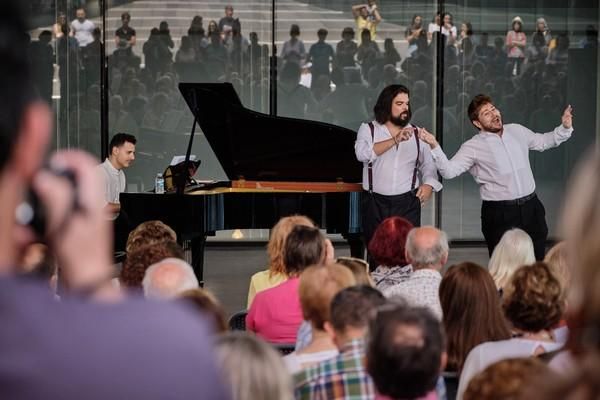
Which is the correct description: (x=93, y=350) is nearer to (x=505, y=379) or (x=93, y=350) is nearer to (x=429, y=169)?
(x=505, y=379)

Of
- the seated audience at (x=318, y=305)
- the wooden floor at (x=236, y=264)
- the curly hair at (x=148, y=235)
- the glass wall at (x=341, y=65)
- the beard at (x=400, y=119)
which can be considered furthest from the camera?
the glass wall at (x=341, y=65)

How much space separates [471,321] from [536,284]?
0.48 m

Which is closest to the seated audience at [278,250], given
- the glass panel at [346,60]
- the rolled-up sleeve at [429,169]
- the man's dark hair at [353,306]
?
the man's dark hair at [353,306]

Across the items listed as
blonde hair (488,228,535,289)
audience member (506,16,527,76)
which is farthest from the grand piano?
audience member (506,16,527,76)

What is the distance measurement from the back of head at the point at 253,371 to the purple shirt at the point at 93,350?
0.68 meters

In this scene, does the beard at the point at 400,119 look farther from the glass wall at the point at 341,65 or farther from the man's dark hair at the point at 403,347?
the man's dark hair at the point at 403,347

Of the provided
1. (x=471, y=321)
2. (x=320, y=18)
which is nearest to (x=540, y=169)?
(x=320, y=18)

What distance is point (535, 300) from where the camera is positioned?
11.1ft

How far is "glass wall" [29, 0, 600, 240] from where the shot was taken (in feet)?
41.0

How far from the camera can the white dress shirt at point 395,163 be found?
7.75 metres

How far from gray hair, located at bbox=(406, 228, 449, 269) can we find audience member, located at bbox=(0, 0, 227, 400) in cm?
361

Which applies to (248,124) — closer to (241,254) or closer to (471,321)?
(241,254)

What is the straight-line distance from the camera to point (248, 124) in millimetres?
8680

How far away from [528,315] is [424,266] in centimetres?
128
